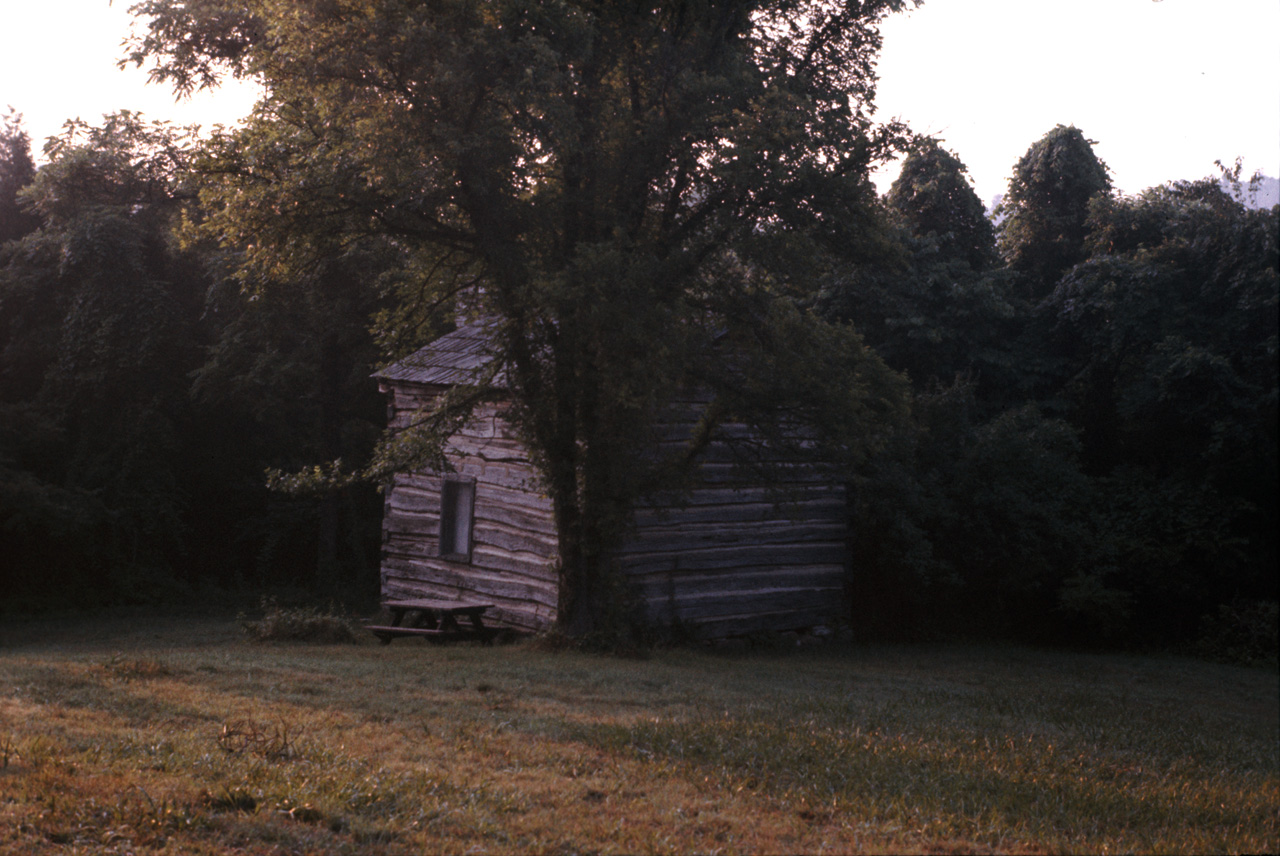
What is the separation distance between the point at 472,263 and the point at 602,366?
3.21 m

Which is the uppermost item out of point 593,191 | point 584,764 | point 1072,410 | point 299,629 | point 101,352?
point 593,191

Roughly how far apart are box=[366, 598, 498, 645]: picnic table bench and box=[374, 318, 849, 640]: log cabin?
63 cm

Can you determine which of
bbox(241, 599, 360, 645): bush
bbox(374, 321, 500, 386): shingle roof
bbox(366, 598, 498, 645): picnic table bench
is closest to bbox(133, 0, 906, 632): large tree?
bbox(366, 598, 498, 645): picnic table bench

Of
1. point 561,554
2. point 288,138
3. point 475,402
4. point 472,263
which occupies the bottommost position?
point 561,554

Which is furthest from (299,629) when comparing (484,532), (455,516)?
(455,516)

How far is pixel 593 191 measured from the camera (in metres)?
14.3

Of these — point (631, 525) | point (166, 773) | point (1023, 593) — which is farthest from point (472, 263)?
point (1023, 593)

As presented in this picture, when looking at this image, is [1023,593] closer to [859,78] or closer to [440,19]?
[859,78]

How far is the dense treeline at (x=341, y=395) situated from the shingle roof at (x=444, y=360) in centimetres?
140

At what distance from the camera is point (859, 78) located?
15617 mm

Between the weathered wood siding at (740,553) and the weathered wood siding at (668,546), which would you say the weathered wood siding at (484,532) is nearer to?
the weathered wood siding at (668,546)

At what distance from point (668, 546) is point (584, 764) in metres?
9.97

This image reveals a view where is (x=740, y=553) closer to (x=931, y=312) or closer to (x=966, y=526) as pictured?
(x=966, y=526)

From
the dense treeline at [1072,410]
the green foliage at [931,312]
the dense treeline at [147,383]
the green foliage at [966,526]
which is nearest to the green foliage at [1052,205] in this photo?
the dense treeline at [1072,410]
